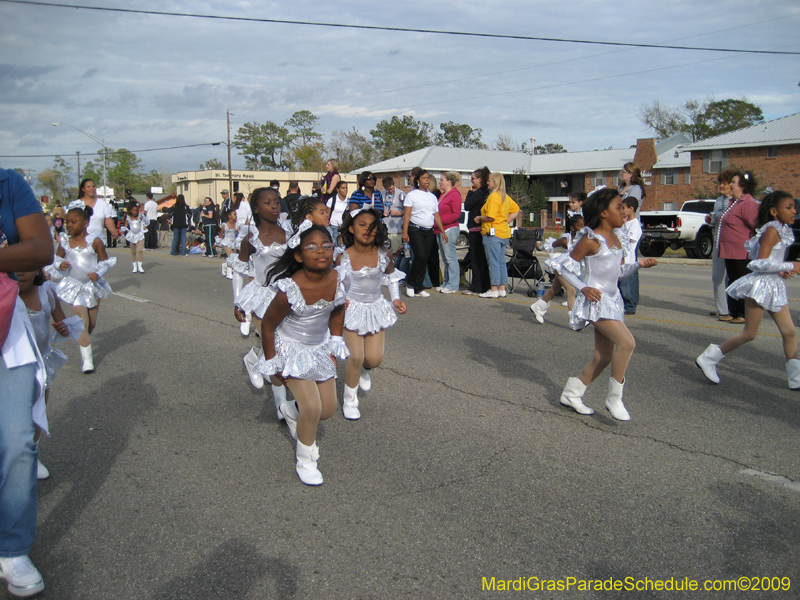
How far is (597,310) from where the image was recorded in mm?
4859

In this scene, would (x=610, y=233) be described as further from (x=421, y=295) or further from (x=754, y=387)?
(x=421, y=295)

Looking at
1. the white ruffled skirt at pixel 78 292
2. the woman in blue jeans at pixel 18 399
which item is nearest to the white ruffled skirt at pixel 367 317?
the woman in blue jeans at pixel 18 399

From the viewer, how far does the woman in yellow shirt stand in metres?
10.9

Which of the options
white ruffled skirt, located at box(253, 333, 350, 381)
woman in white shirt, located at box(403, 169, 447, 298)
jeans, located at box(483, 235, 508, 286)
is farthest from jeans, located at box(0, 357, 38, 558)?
jeans, located at box(483, 235, 508, 286)

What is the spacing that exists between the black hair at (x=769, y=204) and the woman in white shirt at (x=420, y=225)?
5.95 meters

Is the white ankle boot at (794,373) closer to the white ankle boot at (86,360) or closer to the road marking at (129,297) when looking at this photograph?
the white ankle boot at (86,360)

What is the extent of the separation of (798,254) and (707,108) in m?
52.6

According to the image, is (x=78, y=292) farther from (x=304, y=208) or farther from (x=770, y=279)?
(x=770, y=279)

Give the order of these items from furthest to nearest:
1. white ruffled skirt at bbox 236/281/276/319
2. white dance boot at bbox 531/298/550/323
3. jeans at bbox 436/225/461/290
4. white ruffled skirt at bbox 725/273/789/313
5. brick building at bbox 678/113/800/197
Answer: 1. brick building at bbox 678/113/800/197
2. jeans at bbox 436/225/461/290
3. white dance boot at bbox 531/298/550/323
4. white ruffled skirt at bbox 725/273/789/313
5. white ruffled skirt at bbox 236/281/276/319

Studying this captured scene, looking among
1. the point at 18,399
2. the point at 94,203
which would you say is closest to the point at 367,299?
the point at 18,399

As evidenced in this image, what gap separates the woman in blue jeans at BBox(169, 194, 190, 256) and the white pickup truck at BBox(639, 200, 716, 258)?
15.1m

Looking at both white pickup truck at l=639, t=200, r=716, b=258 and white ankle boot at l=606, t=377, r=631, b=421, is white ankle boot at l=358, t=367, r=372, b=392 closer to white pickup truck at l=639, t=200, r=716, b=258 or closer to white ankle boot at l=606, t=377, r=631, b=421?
white ankle boot at l=606, t=377, r=631, b=421

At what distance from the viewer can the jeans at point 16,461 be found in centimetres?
278

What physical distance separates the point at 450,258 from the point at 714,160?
121 feet
